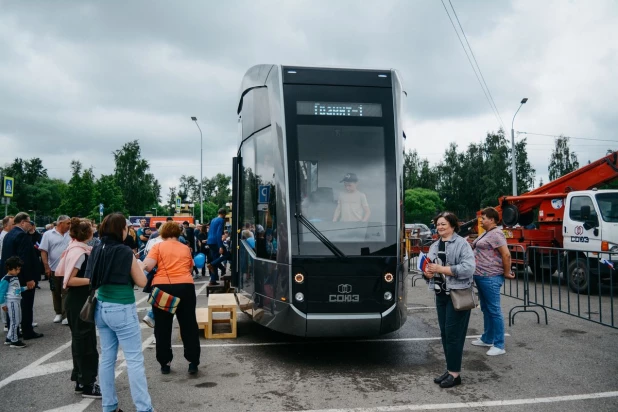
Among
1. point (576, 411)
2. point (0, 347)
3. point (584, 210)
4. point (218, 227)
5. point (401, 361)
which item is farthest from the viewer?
point (218, 227)

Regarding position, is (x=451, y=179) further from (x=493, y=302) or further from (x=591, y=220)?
(x=493, y=302)

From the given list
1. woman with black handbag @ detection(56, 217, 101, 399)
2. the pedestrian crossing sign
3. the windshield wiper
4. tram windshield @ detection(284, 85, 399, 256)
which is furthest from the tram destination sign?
the pedestrian crossing sign

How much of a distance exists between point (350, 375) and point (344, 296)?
3.01ft

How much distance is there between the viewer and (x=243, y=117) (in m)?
7.26

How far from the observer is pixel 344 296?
18.6 ft

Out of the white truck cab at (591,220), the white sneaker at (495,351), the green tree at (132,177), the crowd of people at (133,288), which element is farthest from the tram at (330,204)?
the green tree at (132,177)

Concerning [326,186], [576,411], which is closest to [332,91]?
[326,186]

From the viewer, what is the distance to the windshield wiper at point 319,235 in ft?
18.7

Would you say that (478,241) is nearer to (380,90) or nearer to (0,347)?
(380,90)

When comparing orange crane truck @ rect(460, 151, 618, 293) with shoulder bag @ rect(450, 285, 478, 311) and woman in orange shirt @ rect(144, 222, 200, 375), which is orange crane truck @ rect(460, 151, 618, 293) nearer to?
shoulder bag @ rect(450, 285, 478, 311)

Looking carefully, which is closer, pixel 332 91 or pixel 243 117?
pixel 332 91

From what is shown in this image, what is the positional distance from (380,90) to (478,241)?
7.88 feet

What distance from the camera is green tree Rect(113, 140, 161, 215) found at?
3105 inches

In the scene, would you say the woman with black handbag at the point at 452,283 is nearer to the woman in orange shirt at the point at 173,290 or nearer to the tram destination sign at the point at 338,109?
the tram destination sign at the point at 338,109
